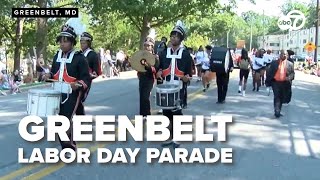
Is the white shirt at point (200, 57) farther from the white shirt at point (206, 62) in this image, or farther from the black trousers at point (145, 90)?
the black trousers at point (145, 90)

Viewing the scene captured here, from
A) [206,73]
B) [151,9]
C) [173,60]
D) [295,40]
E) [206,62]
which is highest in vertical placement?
[295,40]

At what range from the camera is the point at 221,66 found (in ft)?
48.9

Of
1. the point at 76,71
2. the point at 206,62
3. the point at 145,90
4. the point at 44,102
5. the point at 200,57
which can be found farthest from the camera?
the point at 200,57

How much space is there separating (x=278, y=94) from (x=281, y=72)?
0.56m

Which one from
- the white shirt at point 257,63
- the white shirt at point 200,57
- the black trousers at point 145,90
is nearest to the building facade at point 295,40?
the white shirt at point 200,57

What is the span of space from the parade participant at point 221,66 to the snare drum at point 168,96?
714 cm

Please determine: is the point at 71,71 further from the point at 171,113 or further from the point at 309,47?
the point at 309,47

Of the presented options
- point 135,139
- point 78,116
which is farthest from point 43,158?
point 135,139

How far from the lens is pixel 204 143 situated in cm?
871

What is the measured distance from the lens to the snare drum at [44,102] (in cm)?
661

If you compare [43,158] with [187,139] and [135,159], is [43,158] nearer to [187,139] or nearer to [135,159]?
[135,159]

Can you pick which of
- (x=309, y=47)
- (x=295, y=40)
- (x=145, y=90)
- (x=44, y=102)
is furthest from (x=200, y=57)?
(x=295, y=40)

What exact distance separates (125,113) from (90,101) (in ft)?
9.80

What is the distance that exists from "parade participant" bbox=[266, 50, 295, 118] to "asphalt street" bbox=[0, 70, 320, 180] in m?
0.44
